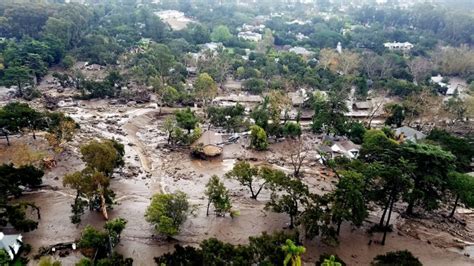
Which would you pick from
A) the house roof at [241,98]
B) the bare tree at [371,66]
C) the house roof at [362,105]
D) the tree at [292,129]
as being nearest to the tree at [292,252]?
the tree at [292,129]

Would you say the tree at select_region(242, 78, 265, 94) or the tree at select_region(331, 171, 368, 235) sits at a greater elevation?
the tree at select_region(331, 171, 368, 235)

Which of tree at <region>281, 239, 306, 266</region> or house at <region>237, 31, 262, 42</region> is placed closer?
tree at <region>281, 239, 306, 266</region>

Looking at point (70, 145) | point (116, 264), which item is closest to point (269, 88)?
point (70, 145)

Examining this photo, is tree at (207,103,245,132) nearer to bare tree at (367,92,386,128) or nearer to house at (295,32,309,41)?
bare tree at (367,92,386,128)

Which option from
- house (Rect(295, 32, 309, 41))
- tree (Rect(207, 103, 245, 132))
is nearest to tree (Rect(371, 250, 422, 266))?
tree (Rect(207, 103, 245, 132))

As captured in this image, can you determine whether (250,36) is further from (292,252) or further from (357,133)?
(292,252)

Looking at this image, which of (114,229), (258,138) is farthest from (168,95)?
(114,229)

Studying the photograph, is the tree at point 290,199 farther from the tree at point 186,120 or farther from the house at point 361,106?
the house at point 361,106
